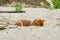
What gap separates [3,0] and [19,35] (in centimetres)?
234

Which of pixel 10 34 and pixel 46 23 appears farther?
pixel 46 23

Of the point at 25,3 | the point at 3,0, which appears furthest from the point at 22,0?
the point at 3,0

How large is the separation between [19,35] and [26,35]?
0.15ft

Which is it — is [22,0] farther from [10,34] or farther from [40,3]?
[10,34]

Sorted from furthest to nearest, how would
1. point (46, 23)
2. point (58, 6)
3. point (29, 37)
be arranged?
1. point (58, 6)
2. point (46, 23)
3. point (29, 37)

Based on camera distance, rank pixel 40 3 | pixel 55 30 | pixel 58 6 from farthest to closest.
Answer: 1. pixel 40 3
2. pixel 58 6
3. pixel 55 30

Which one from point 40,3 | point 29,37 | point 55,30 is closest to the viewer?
point 29,37

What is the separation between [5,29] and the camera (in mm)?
1264

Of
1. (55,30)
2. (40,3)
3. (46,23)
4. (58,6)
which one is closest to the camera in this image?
(55,30)

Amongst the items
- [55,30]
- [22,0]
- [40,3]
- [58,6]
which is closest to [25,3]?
[22,0]

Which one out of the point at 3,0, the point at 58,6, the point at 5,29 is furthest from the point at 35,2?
the point at 5,29

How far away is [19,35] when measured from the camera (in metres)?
1.13

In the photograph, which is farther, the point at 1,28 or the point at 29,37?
the point at 1,28

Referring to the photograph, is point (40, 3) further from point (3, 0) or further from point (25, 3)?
point (3, 0)
